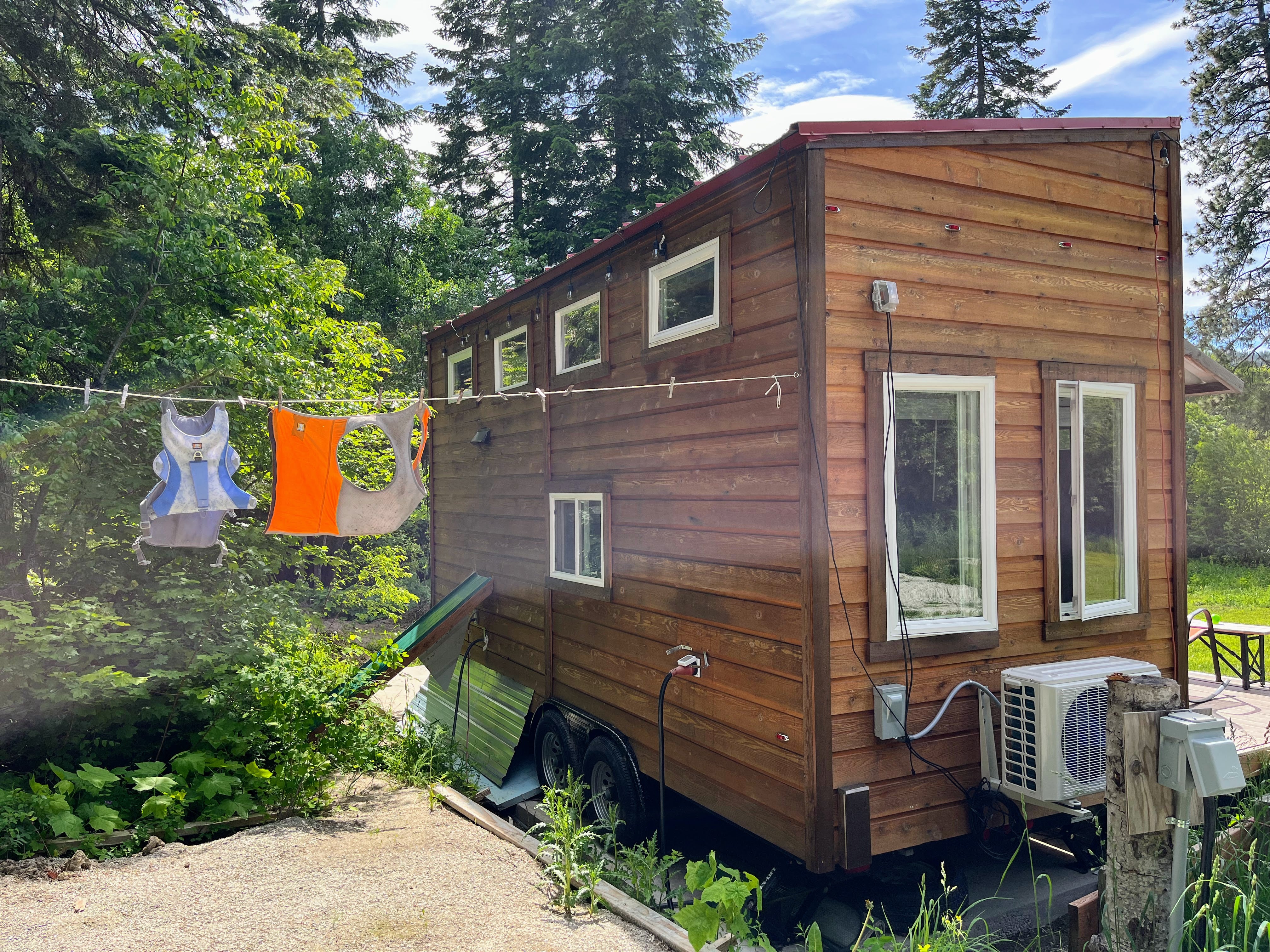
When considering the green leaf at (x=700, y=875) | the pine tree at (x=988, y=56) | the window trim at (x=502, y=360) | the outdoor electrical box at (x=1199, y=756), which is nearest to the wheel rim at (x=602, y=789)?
the green leaf at (x=700, y=875)

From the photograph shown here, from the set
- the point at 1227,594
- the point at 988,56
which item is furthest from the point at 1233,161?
the point at 1227,594

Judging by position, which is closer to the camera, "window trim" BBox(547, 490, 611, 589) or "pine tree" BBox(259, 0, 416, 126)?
"window trim" BBox(547, 490, 611, 589)

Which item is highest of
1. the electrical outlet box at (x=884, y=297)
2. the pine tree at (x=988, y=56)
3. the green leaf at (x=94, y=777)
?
the pine tree at (x=988, y=56)

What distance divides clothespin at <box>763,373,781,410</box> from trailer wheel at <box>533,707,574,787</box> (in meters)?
3.59

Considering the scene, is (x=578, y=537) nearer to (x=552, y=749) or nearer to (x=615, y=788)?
(x=552, y=749)

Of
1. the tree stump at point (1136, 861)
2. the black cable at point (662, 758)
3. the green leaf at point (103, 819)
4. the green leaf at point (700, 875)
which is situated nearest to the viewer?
the tree stump at point (1136, 861)

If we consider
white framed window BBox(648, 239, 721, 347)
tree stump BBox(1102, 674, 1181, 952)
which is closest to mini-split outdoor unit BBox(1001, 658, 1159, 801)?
tree stump BBox(1102, 674, 1181, 952)

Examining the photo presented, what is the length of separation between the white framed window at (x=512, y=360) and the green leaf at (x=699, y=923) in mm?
5475

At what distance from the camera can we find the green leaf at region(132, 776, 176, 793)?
512cm

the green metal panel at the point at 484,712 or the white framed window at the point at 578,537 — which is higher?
the white framed window at the point at 578,537

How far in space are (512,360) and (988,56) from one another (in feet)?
60.8

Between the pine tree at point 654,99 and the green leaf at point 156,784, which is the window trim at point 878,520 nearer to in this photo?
the green leaf at point 156,784

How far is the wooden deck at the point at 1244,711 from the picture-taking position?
17.6 feet

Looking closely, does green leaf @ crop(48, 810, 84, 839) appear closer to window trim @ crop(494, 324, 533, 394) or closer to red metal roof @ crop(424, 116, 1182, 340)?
window trim @ crop(494, 324, 533, 394)
